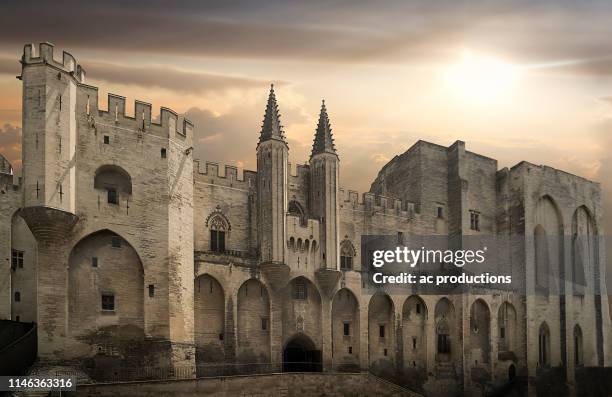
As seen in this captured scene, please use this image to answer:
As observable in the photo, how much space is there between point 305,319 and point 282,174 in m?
9.11

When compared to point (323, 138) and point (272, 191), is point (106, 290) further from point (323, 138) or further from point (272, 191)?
point (323, 138)

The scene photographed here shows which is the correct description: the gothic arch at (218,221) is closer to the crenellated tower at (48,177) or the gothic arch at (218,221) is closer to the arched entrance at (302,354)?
the arched entrance at (302,354)

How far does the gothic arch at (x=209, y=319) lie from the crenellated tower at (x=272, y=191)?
3506mm

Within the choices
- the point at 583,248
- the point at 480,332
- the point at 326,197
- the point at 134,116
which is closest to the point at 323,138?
the point at 326,197

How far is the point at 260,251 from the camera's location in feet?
139

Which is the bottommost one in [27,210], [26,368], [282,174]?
[26,368]

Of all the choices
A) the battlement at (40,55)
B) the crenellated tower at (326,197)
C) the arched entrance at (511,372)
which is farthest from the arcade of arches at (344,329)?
the battlement at (40,55)

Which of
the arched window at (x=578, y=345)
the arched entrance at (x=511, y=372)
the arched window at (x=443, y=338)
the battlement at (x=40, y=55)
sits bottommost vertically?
the arched entrance at (x=511, y=372)

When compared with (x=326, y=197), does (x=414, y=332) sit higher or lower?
lower

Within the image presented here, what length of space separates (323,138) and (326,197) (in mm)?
3879

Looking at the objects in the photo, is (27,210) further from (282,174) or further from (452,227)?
(452,227)

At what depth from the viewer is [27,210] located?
32.2 metres

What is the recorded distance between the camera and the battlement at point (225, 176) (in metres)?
41.4

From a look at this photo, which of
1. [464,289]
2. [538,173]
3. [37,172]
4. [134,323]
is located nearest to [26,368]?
[134,323]
